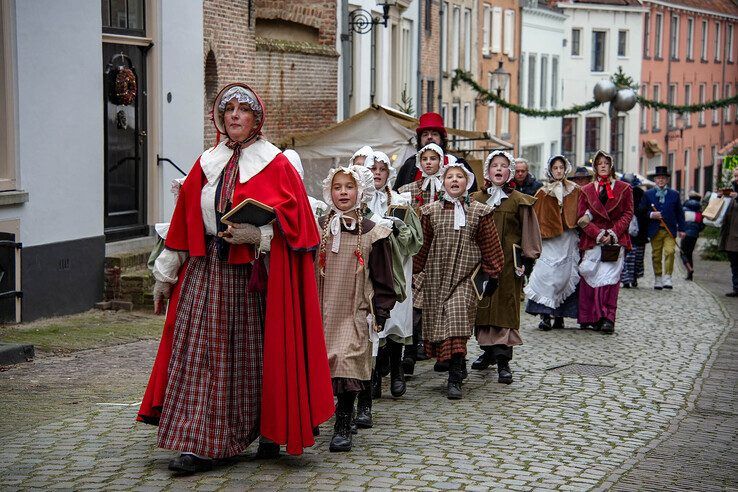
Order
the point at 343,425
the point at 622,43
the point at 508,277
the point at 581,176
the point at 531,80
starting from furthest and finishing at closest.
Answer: the point at 622,43, the point at 531,80, the point at 581,176, the point at 508,277, the point at 343,425

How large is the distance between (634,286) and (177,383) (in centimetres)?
1405

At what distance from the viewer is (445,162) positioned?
422 inches

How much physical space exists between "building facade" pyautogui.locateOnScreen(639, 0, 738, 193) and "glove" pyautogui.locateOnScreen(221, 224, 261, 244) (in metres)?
53.4

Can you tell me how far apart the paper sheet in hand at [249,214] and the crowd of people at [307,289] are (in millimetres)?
36

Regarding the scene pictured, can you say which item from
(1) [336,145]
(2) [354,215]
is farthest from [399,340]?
(1) [336,145]

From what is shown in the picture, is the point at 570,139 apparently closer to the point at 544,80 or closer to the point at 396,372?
the point at 544,80

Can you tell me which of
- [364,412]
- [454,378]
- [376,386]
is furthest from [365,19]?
[364,412]

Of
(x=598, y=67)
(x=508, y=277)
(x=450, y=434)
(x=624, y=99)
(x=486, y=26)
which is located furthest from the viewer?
(x=598, y=67)

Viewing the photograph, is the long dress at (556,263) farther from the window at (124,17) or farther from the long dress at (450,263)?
the window at (124,17)

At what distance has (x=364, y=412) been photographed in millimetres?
8477

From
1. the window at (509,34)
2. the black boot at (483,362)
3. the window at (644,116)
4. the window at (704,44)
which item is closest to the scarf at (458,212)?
the black boot at (483,362)

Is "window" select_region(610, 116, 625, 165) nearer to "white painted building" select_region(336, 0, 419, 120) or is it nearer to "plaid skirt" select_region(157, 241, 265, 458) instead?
"white painted building" select_region(336, 0, 419, 120)

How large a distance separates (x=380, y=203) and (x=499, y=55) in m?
36.6

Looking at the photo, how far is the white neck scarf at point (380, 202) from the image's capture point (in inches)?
360
